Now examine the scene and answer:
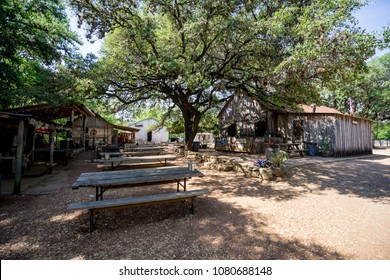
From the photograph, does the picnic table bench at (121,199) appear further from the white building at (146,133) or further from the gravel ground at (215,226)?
the white building at (146,133)

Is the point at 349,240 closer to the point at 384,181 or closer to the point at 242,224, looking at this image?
the point at 242,224

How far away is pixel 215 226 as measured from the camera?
3516 millimetres

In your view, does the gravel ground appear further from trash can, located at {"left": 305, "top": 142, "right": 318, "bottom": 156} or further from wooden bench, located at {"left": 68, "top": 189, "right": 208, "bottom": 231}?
trash can, located at {"left": 305, "top": 142, "right": 318, "bottom": 156}

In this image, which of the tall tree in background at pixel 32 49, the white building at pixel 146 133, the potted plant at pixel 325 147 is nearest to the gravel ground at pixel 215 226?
the tall tree in background at pixel 32 49

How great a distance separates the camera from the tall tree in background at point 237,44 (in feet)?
20.4

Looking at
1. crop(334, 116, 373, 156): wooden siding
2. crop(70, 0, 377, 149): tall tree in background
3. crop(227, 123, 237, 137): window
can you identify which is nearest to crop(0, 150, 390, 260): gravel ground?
crop(70, 0, 377, 149): tall tree in background

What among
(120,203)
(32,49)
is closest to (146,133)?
(32,49)

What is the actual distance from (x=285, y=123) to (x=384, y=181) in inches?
358

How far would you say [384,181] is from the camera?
21.5 feet

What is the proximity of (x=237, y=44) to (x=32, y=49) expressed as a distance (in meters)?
10.7

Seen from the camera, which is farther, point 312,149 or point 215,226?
point 312,149

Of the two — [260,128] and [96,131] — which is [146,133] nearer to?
[96,131]

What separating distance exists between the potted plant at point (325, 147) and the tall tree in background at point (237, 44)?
511 cm

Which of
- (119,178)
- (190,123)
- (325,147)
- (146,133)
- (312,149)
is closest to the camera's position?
(119,178)
